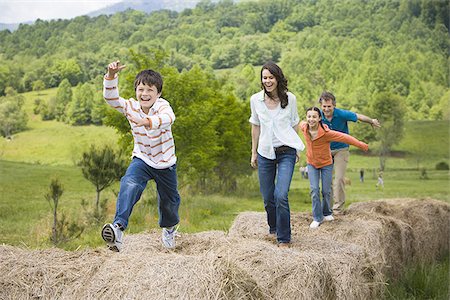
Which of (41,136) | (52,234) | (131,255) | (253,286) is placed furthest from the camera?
(41,136)

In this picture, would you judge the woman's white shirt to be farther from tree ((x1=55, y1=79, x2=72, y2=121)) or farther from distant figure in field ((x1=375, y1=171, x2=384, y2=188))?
distant figure in field ((x1=375, y1=171, x2=384, y2=188))

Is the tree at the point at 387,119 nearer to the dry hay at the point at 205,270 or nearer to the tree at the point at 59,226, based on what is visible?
the tree at the point at 59,226

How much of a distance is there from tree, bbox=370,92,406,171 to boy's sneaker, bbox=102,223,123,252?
4224 centimetres

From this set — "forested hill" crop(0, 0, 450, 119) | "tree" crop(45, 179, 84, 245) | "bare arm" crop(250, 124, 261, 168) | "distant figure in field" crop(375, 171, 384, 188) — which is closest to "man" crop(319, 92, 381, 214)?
"bare arm" crop(250, 124, 261, 168)

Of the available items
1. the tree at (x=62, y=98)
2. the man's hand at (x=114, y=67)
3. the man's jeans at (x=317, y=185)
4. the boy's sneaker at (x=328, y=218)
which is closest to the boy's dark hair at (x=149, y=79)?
the man's hand at (x=114, y=67)

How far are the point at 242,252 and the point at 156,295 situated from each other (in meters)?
1.02

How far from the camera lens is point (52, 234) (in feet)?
38.2

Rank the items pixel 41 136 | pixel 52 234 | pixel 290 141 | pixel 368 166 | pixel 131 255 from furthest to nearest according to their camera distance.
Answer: pixel 368 166 → pixel 41 136 → pixel 52 234 → pixel 290 141 → pixel 131 255

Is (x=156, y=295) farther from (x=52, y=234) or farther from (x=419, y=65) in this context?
(x=419, y=65)

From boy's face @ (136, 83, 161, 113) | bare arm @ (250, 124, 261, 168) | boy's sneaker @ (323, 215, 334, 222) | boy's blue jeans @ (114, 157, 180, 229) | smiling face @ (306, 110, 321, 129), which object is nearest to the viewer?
boy's blue jeans @ (114, 157, 180, 229)

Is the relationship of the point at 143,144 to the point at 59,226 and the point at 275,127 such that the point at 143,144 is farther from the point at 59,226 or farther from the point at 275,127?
the point at 59,226

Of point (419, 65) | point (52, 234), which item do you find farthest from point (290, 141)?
point (419, 65)

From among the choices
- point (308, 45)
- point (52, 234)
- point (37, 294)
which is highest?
point (308, 45)

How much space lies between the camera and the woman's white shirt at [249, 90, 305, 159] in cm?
604
